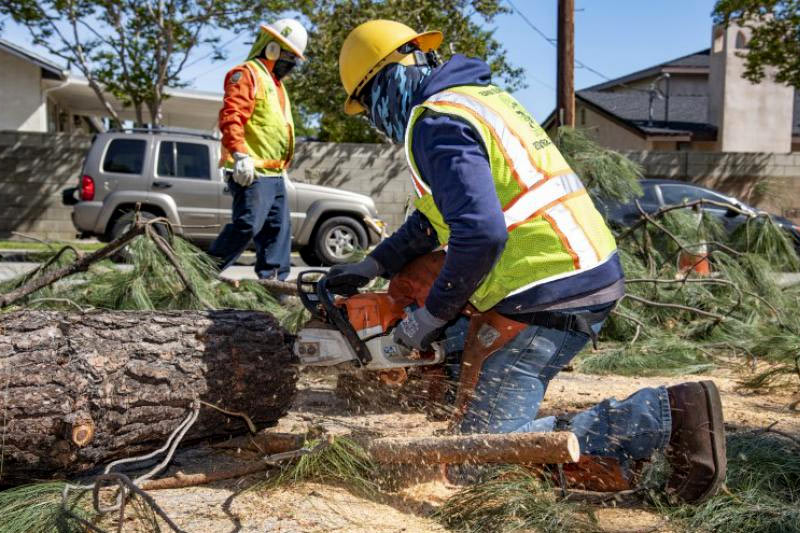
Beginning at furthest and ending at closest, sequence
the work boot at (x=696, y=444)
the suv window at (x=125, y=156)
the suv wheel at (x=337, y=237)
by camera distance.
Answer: the suv wheel at (x=337, y=237)
the suv window at (x=125, y=156)
the work boot at (x=696, y=444)

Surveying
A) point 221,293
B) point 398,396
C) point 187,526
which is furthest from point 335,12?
point 187,526

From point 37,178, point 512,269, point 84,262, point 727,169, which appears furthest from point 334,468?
point 727,169

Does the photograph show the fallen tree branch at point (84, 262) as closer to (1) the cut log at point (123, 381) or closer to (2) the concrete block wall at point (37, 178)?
(1) the cut log at point (123, 381)

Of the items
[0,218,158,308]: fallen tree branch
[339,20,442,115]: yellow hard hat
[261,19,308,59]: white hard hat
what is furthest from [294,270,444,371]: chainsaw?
[261,19,308,59]: white hard hat

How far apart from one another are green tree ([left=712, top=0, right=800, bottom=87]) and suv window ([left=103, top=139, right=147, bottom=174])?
448 inches

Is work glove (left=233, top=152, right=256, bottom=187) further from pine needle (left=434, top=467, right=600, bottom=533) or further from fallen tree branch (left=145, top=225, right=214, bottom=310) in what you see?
pine needle (left=434, top=467, right=600, bottom=533)

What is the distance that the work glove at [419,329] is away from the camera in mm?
2527

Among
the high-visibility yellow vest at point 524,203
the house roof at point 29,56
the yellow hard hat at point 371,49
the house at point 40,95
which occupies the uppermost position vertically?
the house roof at point 29,56

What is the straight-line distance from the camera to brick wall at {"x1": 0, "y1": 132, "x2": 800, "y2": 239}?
1326 cm

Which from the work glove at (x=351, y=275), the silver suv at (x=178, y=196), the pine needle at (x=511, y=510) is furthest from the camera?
the silver suv at (x=178, y=196)

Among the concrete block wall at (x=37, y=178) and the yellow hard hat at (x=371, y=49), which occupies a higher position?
the yellow hard hat at (x=371, y=49)

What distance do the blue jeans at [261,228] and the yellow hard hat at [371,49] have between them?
249 cm

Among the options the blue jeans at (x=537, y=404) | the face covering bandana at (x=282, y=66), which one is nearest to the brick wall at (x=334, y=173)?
the face covering bandana at (x=282, y=66)

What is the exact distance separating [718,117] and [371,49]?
24.7 m
